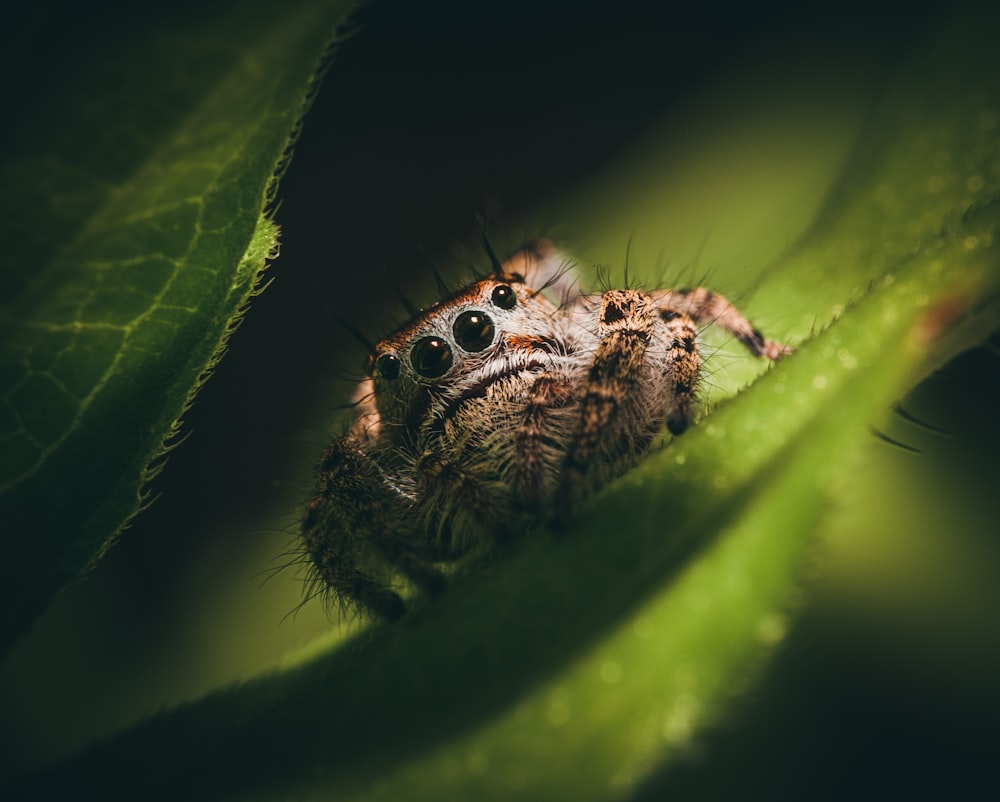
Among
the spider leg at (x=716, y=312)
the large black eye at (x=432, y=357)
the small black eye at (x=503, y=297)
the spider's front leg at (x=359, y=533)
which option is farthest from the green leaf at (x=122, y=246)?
the spider leg at (x=716, y=312)

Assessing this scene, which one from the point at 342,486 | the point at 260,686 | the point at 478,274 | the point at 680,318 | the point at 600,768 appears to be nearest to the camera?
the point at 600,768

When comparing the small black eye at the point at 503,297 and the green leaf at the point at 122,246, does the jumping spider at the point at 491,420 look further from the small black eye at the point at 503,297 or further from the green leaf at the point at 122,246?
the green leaf at the point at 122,246

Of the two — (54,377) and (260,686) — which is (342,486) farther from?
(54,377)

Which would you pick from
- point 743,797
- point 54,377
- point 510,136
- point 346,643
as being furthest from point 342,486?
point 510,136

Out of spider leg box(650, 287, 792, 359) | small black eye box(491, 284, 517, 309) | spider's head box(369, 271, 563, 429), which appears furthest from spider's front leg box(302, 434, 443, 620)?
spider leg box(650, 287, 792, 359)

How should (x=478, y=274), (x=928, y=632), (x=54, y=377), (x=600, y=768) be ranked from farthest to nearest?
1. (x=928, y=632)
2. (x=478, y=274)
3. (x=54, y=377)
4. (x=600, y=768)

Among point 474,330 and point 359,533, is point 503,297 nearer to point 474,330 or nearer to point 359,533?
point 474,330

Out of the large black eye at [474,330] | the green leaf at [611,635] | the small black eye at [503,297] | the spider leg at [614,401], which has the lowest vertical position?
the green leaf at [611,635]

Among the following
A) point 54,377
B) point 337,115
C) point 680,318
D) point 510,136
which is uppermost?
point 337,115

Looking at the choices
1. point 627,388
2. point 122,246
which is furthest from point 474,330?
point 122,246

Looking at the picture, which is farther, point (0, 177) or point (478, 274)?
point (478, 274)
